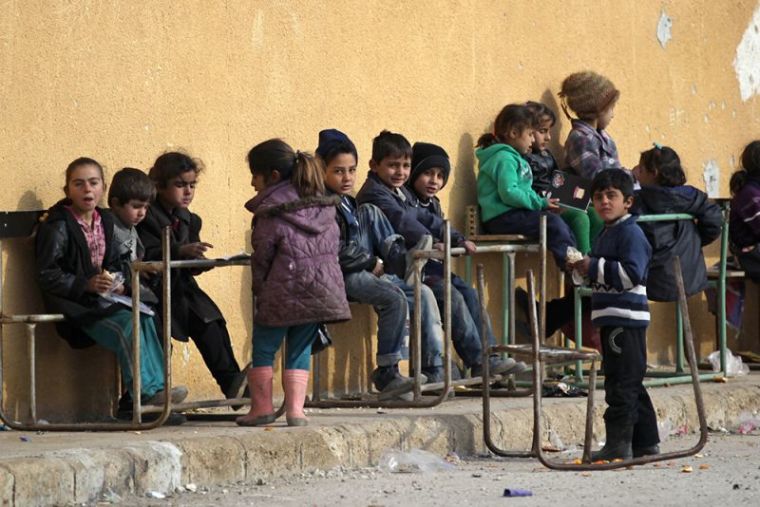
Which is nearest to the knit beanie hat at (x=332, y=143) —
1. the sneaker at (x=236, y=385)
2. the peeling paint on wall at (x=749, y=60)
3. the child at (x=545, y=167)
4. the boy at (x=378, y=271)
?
the boy at (x=378, y=271)

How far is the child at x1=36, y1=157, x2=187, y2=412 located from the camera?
7652 millimetres

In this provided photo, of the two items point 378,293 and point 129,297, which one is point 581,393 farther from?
point 129,297

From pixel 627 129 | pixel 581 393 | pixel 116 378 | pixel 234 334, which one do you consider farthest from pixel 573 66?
pixel 116 378

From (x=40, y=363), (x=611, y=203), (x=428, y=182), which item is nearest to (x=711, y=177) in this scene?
(x=428, y=182)

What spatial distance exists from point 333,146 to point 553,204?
73.6 inches

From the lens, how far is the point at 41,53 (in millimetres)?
7773

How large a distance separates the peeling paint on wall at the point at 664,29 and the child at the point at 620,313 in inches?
182

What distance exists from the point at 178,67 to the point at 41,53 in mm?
825

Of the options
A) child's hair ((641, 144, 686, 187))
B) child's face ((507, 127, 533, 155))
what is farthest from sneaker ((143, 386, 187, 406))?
child's hair ((641, 144, 686, 187))

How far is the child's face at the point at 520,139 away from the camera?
10.2 metres

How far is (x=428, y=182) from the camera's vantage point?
9461mm

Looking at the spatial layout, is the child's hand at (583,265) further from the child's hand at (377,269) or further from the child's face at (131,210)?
the child's face at (131,210)

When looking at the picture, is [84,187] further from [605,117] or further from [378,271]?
[605,117]

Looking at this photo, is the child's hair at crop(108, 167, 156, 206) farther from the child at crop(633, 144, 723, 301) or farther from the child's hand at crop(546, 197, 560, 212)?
the child at crop(633, 144, 723, 301)
